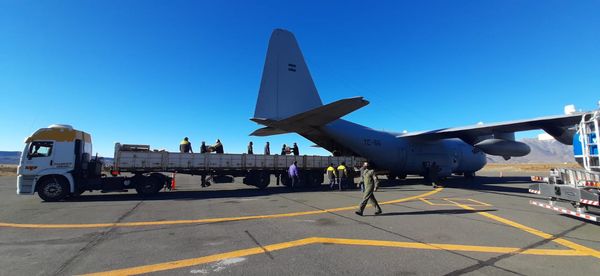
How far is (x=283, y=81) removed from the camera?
1745 cm

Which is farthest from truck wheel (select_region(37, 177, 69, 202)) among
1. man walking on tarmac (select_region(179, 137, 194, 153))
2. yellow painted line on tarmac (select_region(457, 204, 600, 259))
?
yellow painted line on tarmac (select_region(457, 204, 600, 259))

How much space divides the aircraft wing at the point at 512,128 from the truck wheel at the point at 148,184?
60.3ft

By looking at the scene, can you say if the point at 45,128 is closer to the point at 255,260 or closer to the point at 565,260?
the point at 255,260

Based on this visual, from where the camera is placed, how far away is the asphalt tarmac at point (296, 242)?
Answer: 187 inches

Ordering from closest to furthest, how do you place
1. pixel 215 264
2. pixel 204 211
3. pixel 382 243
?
pixel 215 264 < pixel 382 243 < pixel 204 211

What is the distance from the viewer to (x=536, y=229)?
764 cm

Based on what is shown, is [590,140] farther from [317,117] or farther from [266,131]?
[266,131]

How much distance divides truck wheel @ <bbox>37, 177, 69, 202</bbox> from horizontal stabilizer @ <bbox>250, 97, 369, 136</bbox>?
9.37 m

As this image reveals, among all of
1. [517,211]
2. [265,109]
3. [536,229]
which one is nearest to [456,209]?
[517,211]

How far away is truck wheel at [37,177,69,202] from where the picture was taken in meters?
12.9

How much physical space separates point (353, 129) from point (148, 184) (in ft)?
44.4

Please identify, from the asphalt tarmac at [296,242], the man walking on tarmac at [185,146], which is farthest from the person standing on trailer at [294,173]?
the asphalt tarmac at [296,242]

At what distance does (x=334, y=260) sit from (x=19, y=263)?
17.6 ft

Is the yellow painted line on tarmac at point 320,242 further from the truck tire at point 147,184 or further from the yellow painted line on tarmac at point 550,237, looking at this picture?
the truck tire at point 147,184
